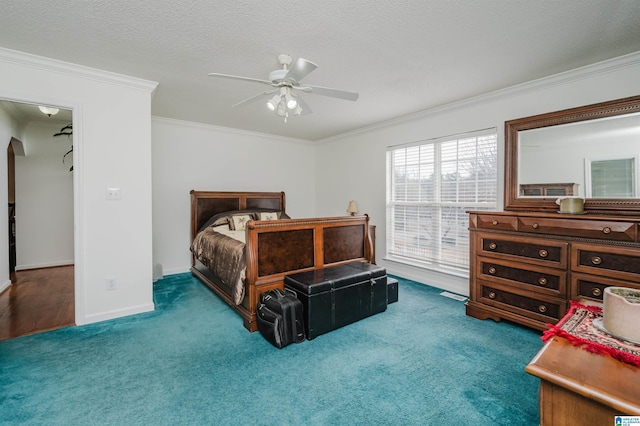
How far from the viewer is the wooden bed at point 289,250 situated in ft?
9.53

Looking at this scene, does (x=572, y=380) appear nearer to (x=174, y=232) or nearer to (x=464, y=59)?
(x=464, y=59)

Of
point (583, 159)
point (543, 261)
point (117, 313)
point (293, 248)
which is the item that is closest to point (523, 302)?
point (543, 261)

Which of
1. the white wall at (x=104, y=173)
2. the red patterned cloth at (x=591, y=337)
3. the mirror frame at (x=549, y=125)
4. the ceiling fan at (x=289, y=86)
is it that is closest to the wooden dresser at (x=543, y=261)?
the mirror frame at (x=549, y=125)

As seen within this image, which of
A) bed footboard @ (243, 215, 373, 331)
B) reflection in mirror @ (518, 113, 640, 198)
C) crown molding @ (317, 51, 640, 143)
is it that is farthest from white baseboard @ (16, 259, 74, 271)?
reflection in mirror @ (518, 113, 640, 198)

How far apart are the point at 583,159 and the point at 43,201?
7947 millimetres

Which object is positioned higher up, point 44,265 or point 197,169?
point 197,169

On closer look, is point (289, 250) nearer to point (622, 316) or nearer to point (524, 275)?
point (524, 275)

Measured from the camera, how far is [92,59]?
8.98ft

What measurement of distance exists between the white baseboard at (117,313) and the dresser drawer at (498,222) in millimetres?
3771

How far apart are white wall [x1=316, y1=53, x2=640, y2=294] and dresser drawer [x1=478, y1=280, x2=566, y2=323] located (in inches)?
33.3

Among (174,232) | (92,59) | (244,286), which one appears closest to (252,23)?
(92,59)

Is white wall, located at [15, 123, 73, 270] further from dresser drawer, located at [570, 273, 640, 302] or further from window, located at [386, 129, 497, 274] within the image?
dresser drawer, located at [570, 273, 640, 302]

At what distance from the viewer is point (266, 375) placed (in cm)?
216

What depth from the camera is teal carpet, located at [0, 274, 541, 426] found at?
1771 mm
